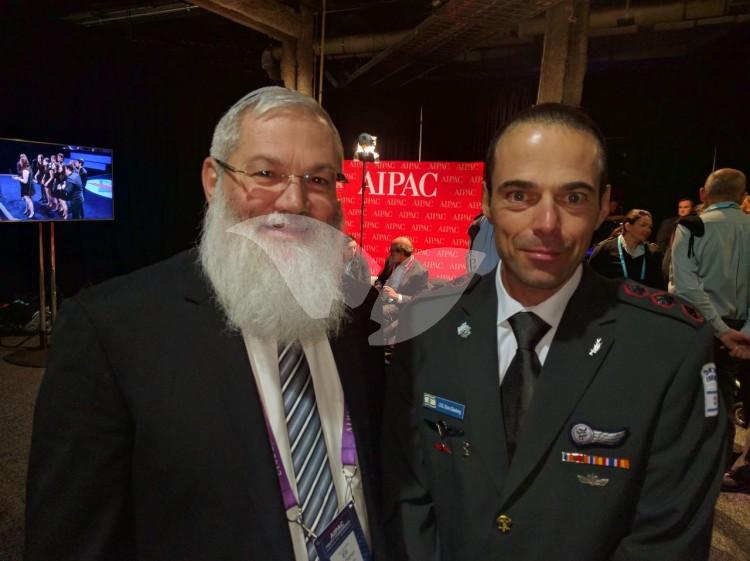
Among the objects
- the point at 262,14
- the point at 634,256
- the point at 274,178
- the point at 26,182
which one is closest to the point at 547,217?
the point at 274,178

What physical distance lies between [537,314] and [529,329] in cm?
4

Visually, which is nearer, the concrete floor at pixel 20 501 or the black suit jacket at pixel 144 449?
the black suit jacket at pixel 144 449

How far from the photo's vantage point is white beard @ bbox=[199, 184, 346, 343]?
1103 mm

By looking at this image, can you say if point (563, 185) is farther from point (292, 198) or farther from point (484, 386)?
point (292, 198)

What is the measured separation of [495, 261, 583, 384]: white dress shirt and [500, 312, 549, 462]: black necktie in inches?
0.7

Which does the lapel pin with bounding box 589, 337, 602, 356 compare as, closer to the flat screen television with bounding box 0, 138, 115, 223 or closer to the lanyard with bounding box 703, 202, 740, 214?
the lanyard with bounding box 703, 202, 740, 214

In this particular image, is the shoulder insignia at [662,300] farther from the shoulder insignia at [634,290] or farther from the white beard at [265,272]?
the white beard at [265,272]

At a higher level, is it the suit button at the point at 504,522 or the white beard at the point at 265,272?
the white beard at the point at 265,272

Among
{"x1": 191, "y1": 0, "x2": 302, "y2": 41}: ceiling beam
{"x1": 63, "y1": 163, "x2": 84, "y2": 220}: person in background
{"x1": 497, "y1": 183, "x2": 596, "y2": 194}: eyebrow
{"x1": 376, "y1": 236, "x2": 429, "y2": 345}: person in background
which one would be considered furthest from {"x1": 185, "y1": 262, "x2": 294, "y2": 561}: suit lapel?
{"x1": 63, "y1": 163, "x2": 84, "y2": 220}: person in background

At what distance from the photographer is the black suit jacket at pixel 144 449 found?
0.95 m

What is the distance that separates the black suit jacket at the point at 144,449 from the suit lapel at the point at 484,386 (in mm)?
415

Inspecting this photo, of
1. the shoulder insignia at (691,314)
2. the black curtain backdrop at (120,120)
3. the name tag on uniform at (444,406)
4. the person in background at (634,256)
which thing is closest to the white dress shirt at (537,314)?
the name tag on uniform at (444,406)

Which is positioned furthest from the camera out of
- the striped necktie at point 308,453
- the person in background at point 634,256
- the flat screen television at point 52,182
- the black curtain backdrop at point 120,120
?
the black curtain backdrop at point 120,120

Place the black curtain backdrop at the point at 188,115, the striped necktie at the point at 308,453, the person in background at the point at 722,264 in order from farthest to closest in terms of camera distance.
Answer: the black curtain backdrop at the point at 188,115
the person in background at the point at 722,264
the striped necktie at the point at 308,453
